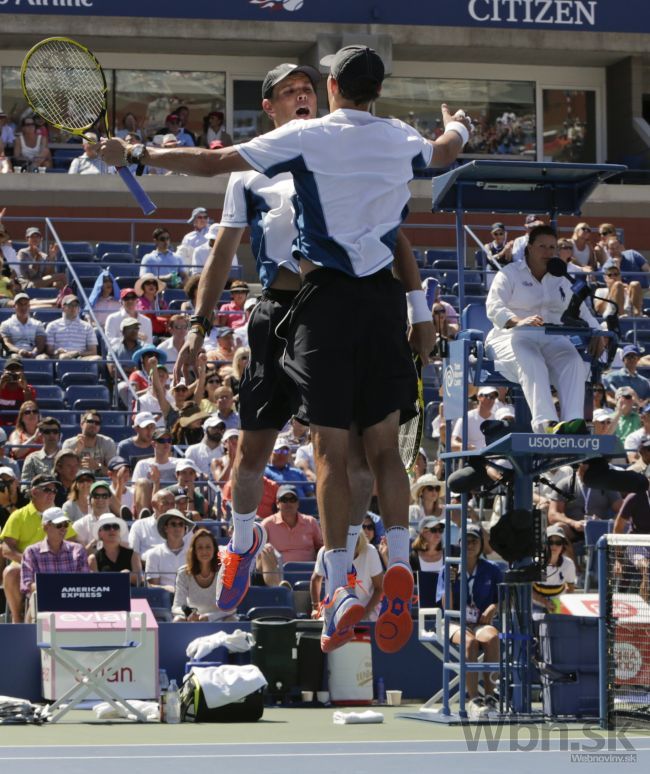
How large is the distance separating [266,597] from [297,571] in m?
0.61

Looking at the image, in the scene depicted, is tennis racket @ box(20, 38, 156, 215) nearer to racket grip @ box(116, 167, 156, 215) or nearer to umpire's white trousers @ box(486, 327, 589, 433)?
racket grip @ box(116, 167, 156, 215)

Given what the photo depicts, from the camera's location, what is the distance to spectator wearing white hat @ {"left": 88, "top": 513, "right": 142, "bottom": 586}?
1339 cm

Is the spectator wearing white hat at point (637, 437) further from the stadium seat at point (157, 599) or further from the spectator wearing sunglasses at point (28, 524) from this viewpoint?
the spectator wearing sunglasses at point (28, 524)

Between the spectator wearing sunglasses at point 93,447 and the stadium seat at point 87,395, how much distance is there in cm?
183

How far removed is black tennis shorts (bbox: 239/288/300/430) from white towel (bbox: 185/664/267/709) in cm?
661

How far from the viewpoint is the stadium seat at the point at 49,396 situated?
55.9 feet

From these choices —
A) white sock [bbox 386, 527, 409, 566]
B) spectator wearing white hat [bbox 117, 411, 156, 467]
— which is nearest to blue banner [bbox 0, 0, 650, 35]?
spectator wearing white hat [bbox 117, 411, 156, 467]

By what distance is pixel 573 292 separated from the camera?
1133 cm

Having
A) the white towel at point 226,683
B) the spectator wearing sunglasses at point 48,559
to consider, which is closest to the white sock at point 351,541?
the white towel at point 226,683

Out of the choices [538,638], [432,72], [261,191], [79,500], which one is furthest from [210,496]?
[432,72]

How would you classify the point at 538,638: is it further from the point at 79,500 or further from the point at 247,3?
the point at 247,3

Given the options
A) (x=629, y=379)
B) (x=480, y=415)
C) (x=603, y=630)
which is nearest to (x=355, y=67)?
(x=603, y=630)

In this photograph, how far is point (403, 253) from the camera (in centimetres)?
549

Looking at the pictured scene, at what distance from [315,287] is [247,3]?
22601 millimetres
